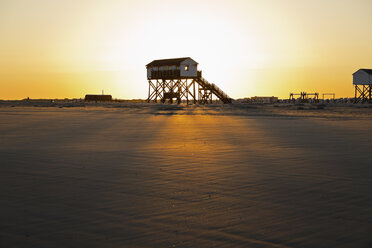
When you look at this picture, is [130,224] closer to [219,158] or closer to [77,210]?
[77,210]

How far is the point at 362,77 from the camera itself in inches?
3182

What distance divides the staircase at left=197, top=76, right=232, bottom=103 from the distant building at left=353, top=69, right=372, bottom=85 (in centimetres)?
2878

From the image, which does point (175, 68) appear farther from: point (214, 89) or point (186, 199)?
point (186, 199)

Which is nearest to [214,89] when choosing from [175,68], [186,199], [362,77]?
[175,68]

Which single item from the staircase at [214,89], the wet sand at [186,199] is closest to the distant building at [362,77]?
the staircase at [214,89]

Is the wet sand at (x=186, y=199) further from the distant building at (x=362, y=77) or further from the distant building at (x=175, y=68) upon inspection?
the distant building at (x=362, y=77)

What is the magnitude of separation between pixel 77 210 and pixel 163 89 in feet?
250

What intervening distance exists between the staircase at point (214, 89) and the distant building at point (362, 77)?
28.8 meters

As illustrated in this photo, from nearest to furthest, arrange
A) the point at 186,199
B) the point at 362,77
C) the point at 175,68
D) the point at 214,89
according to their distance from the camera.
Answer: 1. the point at 186,199
2. the point at 175,68
3. the point at 214,89
4. the point at 362,77

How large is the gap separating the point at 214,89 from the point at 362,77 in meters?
32.5

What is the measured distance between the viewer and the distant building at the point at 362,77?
79875 millimetres

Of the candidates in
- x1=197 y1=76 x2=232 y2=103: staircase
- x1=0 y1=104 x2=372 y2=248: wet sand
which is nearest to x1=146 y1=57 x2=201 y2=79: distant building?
x1=197 y1=76 x2=232 y2=103: staircase

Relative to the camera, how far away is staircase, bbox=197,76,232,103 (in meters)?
76.7

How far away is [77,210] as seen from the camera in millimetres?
5414
